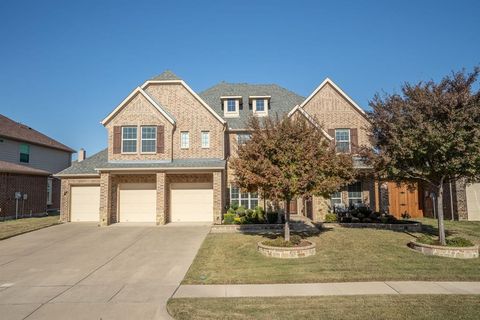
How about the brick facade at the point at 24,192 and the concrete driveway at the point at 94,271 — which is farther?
the brick facade at the point at 24,192

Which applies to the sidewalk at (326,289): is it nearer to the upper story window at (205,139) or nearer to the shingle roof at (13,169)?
the upper story window at (205,139)

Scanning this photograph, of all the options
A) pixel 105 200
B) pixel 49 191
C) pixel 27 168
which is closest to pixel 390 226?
pixel 105 200

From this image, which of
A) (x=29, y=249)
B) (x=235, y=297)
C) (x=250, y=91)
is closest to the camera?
(x=235, y=297)

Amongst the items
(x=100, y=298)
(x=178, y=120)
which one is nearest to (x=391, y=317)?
(x=100, y=298)

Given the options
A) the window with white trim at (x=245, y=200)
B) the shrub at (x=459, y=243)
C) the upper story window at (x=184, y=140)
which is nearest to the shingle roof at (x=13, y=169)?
the upper story window at (x=184, y=140)

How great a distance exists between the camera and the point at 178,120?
20531 millimetres

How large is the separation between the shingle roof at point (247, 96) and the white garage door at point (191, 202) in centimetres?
544

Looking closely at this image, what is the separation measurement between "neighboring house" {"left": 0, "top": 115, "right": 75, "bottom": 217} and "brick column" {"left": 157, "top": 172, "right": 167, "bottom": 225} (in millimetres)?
12198

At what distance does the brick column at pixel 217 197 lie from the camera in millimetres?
17984

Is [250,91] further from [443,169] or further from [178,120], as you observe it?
[443,169]

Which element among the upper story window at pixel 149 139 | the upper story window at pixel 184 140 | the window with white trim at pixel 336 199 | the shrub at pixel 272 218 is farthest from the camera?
the window with white trim at pixel 336 199

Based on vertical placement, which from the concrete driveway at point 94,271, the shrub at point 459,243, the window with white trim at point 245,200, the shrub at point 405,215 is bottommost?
the concrete driveway at point 94,271

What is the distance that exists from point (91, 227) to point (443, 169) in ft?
59.7

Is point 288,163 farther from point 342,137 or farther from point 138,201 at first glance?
point 138,201
